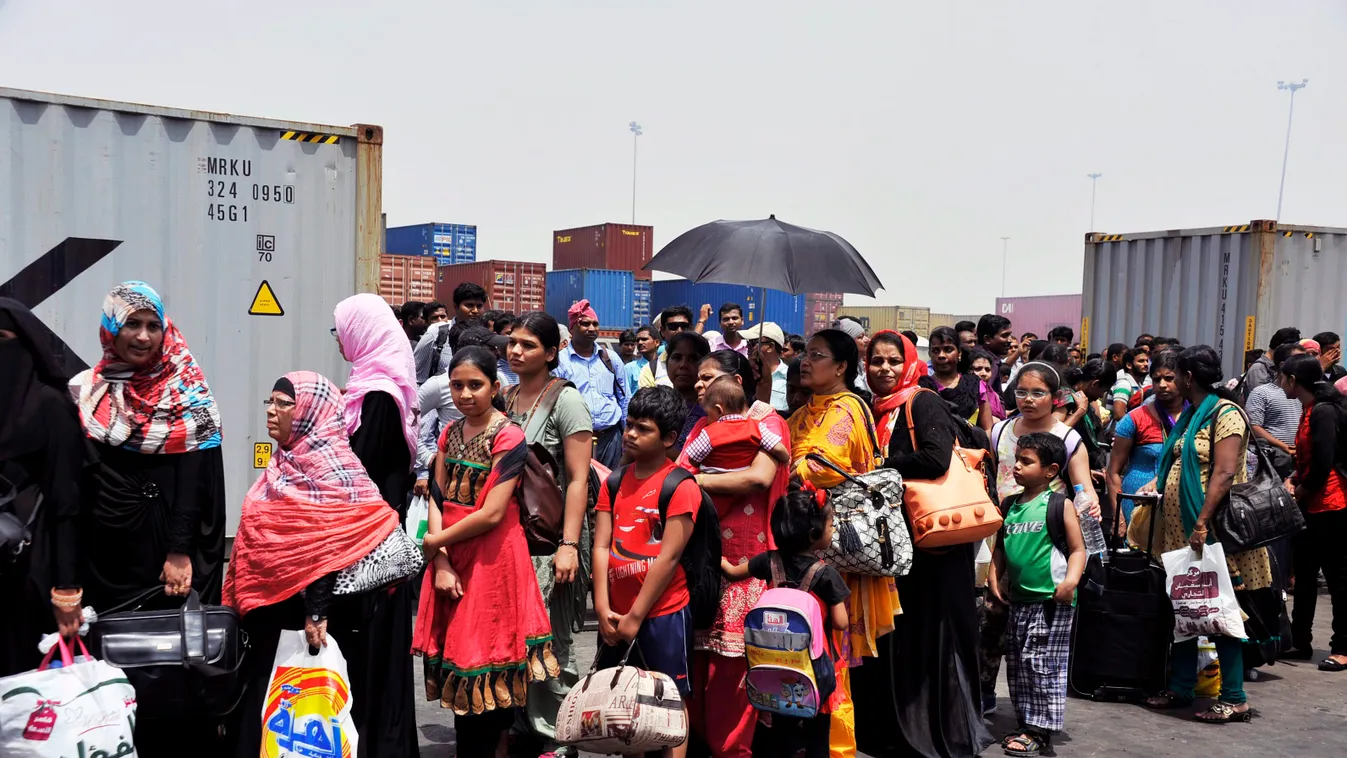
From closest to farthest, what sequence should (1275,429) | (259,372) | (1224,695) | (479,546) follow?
(479,546), (1224,695), (259,372), (1275,429)

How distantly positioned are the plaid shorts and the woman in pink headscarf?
8.93 ft

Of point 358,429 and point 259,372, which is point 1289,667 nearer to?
point 358,429

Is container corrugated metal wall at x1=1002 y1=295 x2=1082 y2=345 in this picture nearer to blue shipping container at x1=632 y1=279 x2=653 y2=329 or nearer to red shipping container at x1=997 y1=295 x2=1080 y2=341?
red shipping container at x1=997 y1=295 x2=1080 y2=341

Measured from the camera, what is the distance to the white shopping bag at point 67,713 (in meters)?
3.43

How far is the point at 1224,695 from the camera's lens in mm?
5828

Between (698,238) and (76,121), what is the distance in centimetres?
360

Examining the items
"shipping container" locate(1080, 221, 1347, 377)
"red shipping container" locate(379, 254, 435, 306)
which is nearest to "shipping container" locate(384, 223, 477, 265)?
"red shipping container" locate(379, 254, 435, 306)

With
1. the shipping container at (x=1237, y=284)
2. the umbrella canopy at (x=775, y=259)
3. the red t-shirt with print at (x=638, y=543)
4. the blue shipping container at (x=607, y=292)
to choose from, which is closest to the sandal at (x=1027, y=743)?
the red t-shirt with print at (x=638, y=543)

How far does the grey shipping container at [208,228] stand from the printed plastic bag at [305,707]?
3420 millimetres

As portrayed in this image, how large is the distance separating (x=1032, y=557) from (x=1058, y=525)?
0.62 feet

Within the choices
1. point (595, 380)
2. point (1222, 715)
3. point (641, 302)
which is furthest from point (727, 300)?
point (1222, 715)

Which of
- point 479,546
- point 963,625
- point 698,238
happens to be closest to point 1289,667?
point 963,625

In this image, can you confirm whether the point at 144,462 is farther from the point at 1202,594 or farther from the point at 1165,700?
the point at 1165,700

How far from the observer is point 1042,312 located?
40469 millimetres
